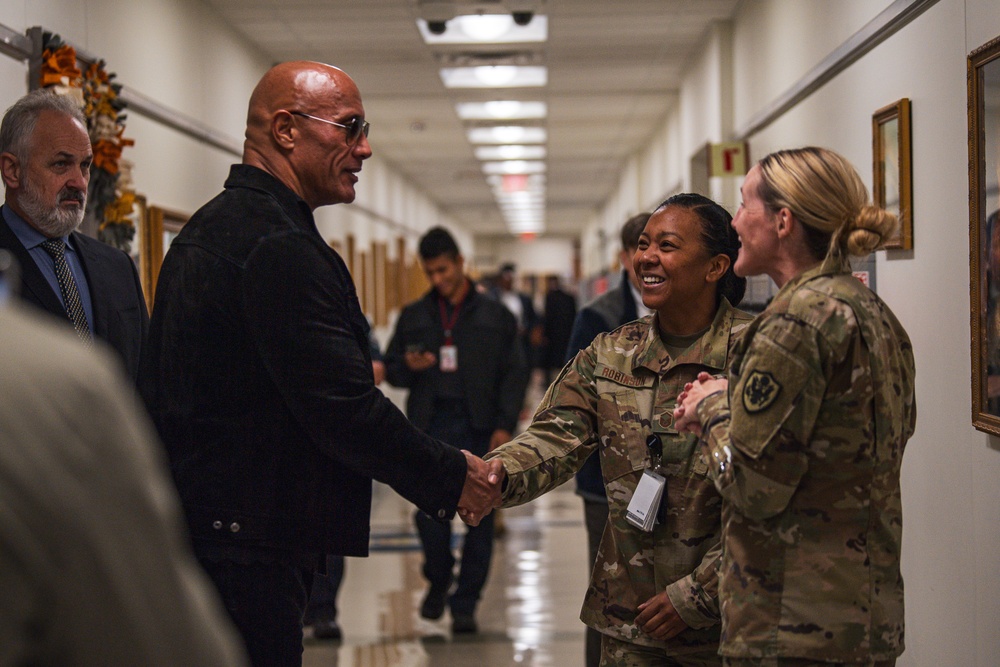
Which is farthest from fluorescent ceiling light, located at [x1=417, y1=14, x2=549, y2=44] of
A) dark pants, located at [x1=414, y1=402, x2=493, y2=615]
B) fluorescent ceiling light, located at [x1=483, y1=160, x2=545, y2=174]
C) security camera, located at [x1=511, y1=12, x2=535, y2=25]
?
fluorescent ceiling light, located at [x1=483, y1=160, x2=545, y2=174]

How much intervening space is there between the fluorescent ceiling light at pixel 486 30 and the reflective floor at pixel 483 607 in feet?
12.0

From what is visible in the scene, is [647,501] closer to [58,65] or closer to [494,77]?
[58,65]

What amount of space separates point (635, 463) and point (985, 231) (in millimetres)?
1409

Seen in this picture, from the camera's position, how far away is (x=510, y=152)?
558 inches

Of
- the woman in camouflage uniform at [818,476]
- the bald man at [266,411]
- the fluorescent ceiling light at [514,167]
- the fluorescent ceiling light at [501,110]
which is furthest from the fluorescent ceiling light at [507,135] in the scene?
the woman in camouflage uniform at [818,476]

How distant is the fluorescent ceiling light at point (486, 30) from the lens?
25.2 ft

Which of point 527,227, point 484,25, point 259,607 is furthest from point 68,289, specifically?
point 527,227

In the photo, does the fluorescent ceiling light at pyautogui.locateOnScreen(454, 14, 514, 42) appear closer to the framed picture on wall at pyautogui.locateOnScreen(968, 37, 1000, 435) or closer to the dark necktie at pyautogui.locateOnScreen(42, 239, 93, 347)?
the framed picture on wall at pyautogui.locateOnScreen(968, 37, 1000, 435)

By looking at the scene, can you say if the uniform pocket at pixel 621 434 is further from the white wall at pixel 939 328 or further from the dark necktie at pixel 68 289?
the dark necktie at pixel 68 289

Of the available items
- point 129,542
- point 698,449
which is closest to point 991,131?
point 698,449

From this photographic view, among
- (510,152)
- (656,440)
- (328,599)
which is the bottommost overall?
(328,599)

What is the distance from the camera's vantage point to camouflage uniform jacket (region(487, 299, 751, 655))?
218 cm

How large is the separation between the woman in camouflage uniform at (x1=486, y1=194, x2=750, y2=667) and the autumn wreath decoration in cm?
288

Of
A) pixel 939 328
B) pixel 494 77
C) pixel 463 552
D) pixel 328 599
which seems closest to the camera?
pixel 939 328
